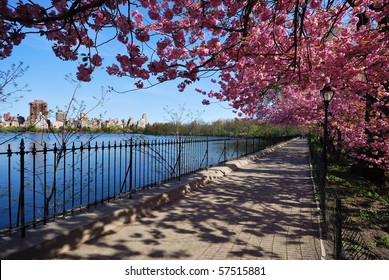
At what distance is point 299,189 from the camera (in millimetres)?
10297

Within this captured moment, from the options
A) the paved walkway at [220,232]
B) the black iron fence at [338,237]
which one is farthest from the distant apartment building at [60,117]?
the black iron fence at [338,237]

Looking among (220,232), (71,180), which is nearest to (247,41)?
(220,232)

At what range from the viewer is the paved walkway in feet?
14.9

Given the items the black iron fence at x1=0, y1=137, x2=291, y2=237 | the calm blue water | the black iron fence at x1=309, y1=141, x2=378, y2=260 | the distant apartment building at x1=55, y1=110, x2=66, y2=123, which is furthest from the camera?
the distant apartment building at x1=55, y1=110, x2=66, y2=123

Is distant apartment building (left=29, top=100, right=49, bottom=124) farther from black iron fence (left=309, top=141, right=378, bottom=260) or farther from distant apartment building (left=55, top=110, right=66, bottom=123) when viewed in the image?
black iron fence (left=309, top=141, right=378, bottom=260)

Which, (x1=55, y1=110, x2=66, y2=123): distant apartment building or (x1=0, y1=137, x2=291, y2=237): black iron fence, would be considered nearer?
(x1=0, y1=137, x2=291, y2=237): black iron fence

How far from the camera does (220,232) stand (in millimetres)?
5547

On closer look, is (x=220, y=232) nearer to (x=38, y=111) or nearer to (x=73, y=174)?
(x=73, y=174)

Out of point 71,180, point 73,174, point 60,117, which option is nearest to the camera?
point 73,174

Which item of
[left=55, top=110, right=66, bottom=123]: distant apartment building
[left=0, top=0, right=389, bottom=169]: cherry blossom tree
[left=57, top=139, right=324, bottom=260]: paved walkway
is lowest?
[left=57, top=139, right=324, bottom=260]: paved walkway

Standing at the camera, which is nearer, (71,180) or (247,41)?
(247,41)

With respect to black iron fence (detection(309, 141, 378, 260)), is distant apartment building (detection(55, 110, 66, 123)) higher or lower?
higher

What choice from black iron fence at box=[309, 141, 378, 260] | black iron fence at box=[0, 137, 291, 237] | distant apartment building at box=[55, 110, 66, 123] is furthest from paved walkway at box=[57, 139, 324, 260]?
distant apartment building at box=[55, 110, 66, 123]

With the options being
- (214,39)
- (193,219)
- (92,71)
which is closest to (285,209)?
(193,219)
